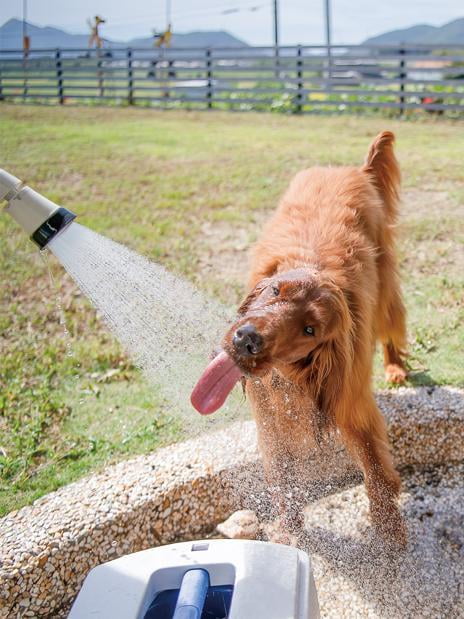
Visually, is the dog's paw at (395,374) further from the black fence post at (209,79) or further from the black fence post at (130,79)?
the black fence post at (130,79)

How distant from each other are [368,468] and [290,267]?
1.13 meters

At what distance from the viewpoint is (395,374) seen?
183 inches

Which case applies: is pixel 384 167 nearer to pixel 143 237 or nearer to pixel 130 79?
pixel 143 237

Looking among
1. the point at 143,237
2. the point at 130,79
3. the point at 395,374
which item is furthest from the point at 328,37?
the point at 395,374

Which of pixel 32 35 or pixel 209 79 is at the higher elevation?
pixel 209 79

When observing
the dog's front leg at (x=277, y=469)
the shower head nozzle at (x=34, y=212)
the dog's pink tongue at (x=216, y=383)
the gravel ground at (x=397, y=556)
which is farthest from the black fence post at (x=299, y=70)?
the shower head nozzle at (x=34, y=212)

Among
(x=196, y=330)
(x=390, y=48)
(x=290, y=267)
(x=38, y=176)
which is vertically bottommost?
(x=196, y=330)

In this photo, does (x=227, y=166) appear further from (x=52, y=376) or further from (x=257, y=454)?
(x=257, y=454)

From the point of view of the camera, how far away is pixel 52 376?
16.3 feet

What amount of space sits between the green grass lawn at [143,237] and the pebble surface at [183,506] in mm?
375

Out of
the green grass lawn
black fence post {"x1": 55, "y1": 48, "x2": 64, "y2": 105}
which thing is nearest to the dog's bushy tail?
the green grass lawn

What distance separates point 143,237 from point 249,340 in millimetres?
4722

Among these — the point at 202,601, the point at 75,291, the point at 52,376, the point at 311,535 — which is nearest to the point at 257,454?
the point at 311,535

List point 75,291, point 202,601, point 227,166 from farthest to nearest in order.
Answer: point 227,166 → point 75,291 → point 202,601
